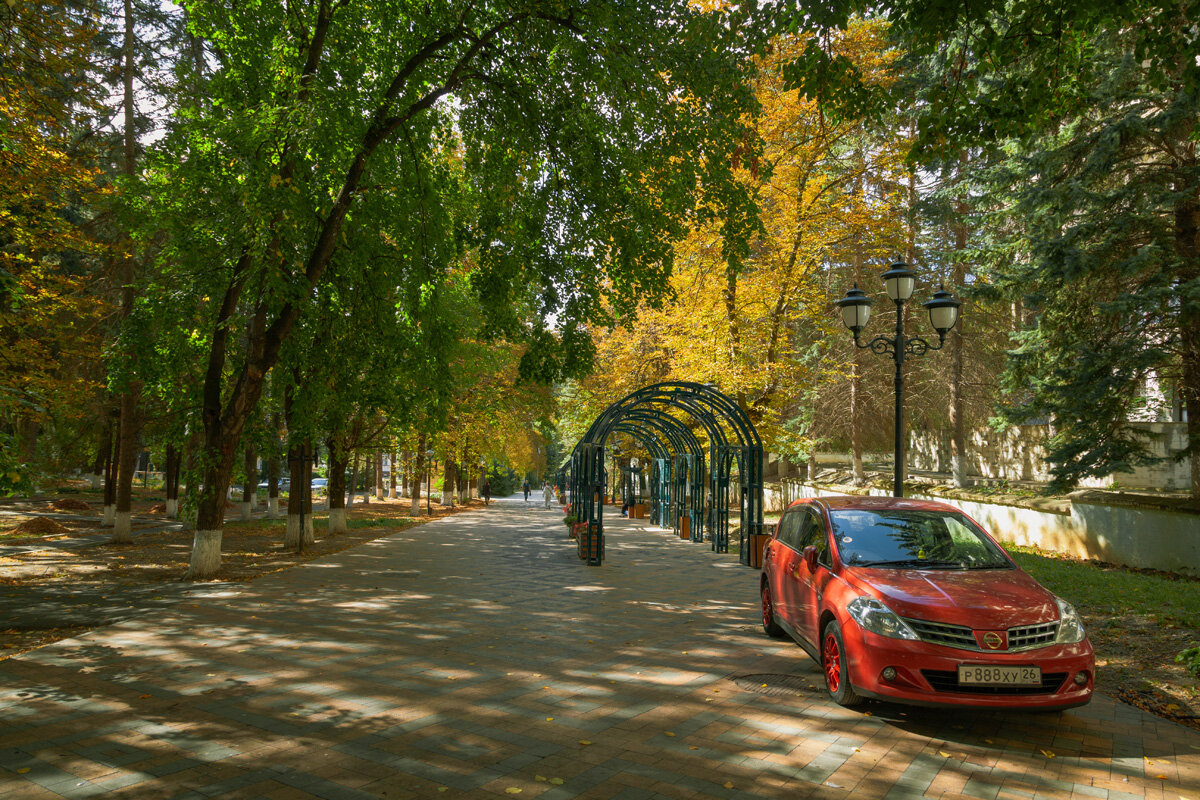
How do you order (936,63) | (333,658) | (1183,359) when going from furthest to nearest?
(936,63) → (1183,359) → (333,658)

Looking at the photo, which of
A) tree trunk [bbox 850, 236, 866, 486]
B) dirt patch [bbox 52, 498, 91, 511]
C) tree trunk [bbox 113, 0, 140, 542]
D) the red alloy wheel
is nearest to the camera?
the red alloy wheel

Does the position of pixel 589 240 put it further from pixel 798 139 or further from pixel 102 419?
pixel 102 419

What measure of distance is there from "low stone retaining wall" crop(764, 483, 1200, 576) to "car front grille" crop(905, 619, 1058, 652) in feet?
29.1

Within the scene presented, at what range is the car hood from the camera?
4941mm

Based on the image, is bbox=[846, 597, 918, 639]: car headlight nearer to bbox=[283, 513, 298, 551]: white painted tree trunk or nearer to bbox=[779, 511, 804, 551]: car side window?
bbox=[779, 511, 804, 551]: car side window

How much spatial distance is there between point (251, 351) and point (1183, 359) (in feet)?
57.1

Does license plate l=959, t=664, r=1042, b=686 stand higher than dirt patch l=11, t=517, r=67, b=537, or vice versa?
license plate l=959, t=664, r=1042, b=686

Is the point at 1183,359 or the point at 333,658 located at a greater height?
the point at 1183,359

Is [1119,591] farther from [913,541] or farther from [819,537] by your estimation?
[819,537]

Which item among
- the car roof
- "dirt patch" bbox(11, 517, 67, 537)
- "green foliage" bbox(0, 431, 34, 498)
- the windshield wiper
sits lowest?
"dirt patch" bbox(11, 517, 67, 537)

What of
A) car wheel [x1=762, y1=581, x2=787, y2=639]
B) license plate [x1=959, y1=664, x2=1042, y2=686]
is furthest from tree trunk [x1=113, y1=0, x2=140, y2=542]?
license plate [x1=959, y1=664, x2=1042, y2=686]

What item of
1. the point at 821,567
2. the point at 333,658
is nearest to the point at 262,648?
the point at 333,658

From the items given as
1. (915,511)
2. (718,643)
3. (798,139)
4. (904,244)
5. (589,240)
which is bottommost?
(718,643)

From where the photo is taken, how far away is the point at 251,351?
39.3 ft
